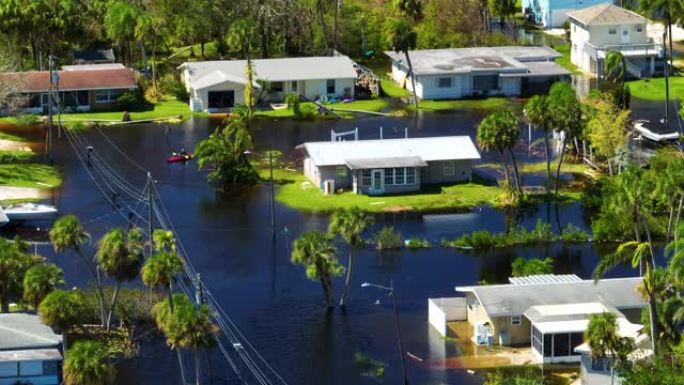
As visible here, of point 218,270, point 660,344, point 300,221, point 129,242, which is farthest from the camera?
point 300,221

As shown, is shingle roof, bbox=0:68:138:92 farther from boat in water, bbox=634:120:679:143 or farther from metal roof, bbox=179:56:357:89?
boat in water, bbox=634:120:679:143

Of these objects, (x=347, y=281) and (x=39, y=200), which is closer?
(x=347, y=281)

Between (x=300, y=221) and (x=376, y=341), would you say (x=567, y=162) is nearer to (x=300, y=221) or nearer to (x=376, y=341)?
(x=300, y=221)

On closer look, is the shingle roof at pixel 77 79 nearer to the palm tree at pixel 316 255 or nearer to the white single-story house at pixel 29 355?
the palm tree at pixel 316 255

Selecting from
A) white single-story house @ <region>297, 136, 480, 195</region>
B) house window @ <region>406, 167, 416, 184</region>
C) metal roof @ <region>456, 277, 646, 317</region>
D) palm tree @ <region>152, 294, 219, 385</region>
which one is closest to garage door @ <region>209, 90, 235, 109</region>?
white single-story house @ <region>297, 136, 480, 195</region>

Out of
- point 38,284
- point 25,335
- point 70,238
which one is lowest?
point 25,335

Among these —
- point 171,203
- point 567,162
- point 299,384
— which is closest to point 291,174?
point 171,203

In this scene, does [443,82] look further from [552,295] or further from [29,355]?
[29,355]

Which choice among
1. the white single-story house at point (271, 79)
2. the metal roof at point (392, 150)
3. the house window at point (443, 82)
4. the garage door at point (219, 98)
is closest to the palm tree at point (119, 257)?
the metal roof at point (392, 150)

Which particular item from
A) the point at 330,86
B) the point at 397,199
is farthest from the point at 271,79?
the point at 397,199
